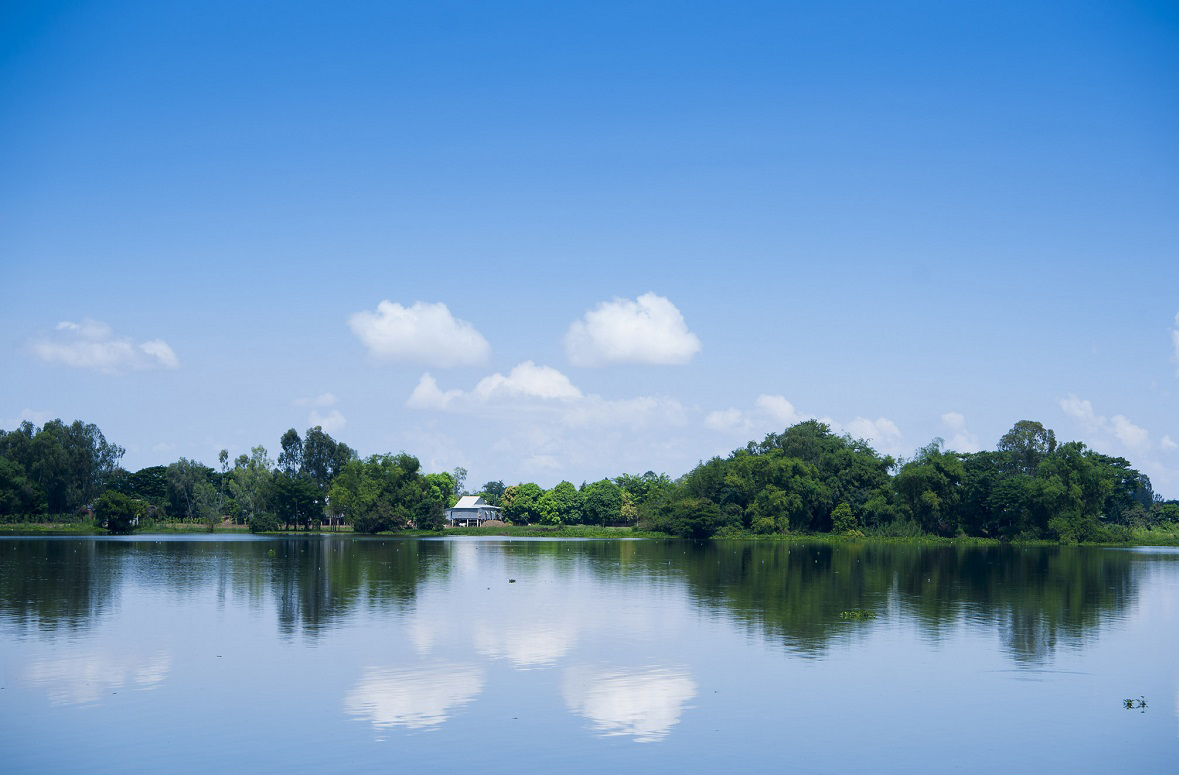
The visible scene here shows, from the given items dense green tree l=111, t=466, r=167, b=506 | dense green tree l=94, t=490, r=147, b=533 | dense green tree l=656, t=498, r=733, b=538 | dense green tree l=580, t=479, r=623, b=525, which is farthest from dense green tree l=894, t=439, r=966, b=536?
dense green tree l=111, t=466, r=167, b=506

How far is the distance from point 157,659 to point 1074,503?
10972 cm

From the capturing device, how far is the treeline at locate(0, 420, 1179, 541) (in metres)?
117

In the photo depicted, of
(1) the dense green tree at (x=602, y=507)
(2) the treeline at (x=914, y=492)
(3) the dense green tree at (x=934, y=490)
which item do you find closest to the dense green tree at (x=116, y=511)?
(2) the treeline at (x=914, y=492)

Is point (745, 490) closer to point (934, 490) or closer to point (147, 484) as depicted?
point (934, 490)

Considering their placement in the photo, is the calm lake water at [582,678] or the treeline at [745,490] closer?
the calm lake water at [582,678]

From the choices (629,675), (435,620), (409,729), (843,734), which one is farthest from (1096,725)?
(435,620)

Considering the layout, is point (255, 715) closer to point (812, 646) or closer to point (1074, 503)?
point (812, 646)

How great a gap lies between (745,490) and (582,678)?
107m

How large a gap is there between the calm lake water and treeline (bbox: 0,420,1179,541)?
6876 centimetres

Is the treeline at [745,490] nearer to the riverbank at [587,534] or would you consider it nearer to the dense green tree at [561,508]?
the riverbank at [587,534]

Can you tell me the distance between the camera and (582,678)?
84.8 feet

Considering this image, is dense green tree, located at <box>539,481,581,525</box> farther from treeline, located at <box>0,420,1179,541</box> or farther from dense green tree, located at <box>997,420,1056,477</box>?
dense green tree, located at <box>997,420,1056,477</box>

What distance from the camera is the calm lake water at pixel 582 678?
1892cm

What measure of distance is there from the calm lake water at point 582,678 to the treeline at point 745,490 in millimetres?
68758
